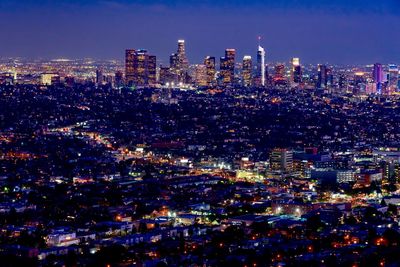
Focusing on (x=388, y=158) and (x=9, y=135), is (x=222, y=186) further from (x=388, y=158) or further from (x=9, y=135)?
(x=9, y=135)

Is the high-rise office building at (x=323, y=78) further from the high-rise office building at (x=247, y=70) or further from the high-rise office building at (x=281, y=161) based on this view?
the high-rise office building at (x=281, y=161)

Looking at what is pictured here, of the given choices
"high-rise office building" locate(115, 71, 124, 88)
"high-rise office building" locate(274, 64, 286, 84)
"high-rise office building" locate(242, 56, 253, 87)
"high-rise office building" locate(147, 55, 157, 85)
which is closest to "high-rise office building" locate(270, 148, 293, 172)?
"high-rise office building" locate(115, 71, 124, 88)

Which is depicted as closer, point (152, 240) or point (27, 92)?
point (152, 240)

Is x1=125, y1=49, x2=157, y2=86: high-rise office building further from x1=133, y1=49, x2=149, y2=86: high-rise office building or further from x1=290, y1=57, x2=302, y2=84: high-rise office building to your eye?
x1=290, y1=57, x2=302, y2=84: high-rise office building

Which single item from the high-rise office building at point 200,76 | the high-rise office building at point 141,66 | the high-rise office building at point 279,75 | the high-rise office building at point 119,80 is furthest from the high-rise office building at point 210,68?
the high-rise office building at point 119,80

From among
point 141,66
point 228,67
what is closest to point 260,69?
point 228,67

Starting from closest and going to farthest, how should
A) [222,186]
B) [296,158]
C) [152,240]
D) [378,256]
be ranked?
[378,256] < [152,240] < [222,186] < [296,158]

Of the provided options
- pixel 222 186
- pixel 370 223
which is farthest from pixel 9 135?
pixel 370 223
